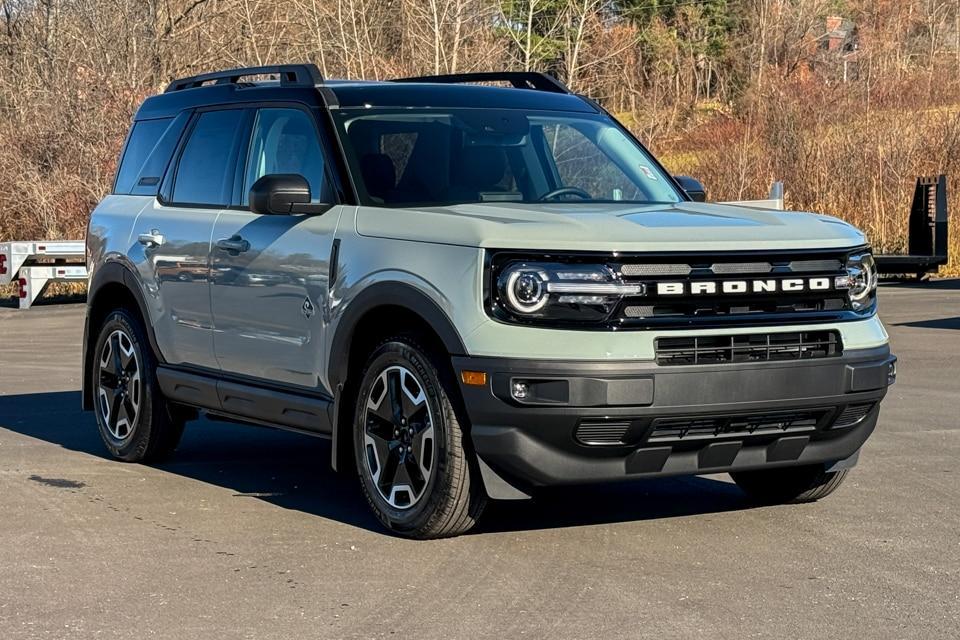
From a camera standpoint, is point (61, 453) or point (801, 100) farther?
point (801, 100)

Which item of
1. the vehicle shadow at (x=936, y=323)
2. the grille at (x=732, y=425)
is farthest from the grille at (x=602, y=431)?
the vehicle shadow at (x=936, y=323)

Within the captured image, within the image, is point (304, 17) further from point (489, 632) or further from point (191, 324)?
point (489, 632)

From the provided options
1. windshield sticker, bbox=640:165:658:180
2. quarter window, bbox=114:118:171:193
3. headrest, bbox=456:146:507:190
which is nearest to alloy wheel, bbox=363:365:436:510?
headrest, bbox=456:146:507:190

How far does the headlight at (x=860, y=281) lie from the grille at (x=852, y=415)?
41 centimetres

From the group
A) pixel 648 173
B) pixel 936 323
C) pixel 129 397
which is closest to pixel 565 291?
pixel 648 173

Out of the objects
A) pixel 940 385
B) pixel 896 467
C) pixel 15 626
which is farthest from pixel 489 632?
pixel 940 385

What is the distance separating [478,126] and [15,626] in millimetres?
3382

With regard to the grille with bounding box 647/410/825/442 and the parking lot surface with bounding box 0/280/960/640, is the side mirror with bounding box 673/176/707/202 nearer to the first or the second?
the parking lot surface with bounding box 0/280/960/640

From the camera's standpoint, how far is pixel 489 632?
5.14m

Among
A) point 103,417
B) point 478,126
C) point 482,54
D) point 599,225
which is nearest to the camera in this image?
point 599,225

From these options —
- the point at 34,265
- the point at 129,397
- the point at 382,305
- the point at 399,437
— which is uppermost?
the point at 382,305

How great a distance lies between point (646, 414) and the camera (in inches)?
237

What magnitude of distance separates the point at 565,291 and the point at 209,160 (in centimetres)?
297

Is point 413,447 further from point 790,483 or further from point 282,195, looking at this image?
point 790,483
